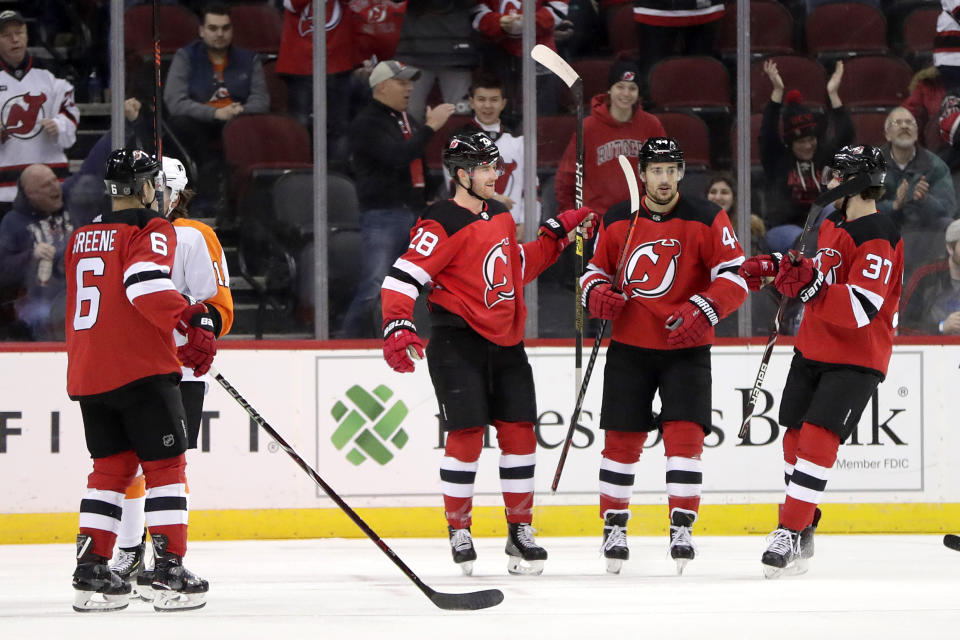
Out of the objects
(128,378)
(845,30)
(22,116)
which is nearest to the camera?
(128,378)

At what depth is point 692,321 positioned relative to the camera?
4.20m

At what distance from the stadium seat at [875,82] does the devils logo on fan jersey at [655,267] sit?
86.7 inches

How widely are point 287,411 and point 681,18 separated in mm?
2500

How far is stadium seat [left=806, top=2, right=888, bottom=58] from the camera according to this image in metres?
6.25

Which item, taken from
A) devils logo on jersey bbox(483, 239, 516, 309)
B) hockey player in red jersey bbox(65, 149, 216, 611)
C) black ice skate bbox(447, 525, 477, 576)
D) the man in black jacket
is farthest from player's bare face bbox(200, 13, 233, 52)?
black ice skate bbox(447, 525, 477, 576)

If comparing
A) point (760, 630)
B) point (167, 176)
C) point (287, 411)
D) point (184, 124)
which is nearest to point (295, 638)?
point (760, 630)

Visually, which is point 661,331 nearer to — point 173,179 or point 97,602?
point 173,179

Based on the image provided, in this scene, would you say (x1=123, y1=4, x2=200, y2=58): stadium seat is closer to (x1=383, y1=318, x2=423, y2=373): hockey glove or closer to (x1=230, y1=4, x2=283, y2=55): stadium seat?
(x1=230, y1=4, x2=283, y2=55): stadium seat

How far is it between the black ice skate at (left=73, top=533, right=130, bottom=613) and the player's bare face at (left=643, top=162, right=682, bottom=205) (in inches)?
78.3

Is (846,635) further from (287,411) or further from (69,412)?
(69,412)

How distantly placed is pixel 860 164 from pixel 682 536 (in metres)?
1.28

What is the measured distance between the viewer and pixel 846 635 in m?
3.13

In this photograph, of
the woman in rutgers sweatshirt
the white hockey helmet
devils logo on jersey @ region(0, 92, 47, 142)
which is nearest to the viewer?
the white hockey helmet

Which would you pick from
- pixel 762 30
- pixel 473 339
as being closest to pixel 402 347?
pixel 473 339
